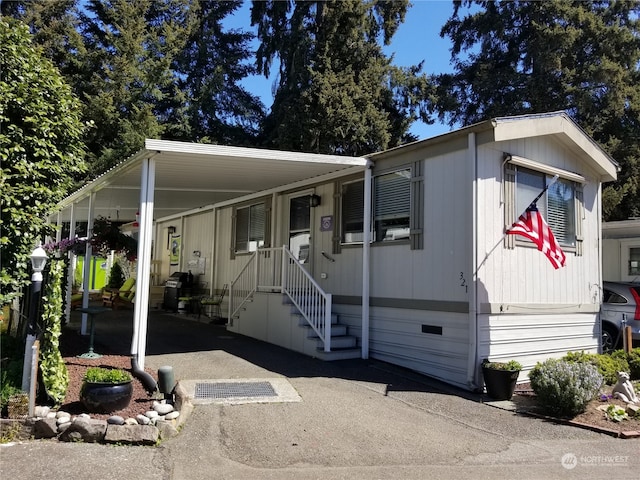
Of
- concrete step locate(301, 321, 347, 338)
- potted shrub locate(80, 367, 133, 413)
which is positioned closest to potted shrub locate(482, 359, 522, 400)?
concrete step locate(301, 321, 347, 338)

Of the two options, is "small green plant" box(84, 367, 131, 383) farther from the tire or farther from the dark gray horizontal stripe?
the tire

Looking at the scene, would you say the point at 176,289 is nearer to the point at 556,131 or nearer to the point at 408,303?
the point at 408,303

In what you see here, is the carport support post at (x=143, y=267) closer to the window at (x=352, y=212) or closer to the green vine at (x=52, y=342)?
the green vine at (x=52, y=342)

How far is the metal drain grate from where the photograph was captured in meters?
6.08

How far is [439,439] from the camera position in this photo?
5012 millimetres

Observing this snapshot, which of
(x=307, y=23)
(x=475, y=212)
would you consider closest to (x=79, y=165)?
(x=475, y=212)

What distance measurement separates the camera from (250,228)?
12.1 m

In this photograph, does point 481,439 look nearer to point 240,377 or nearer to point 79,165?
point 240,377

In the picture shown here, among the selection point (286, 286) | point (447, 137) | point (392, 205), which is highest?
point (447, 137)

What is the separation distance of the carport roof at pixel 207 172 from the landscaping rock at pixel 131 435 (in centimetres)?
346

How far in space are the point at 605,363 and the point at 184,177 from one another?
724 centimetres

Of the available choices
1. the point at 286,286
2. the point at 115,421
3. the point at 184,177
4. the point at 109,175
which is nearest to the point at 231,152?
the point at 184,177

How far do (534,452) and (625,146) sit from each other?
16.3m

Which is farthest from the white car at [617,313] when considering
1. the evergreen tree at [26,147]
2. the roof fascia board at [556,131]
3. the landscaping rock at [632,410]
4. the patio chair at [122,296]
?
the patio chair at [122,296]
